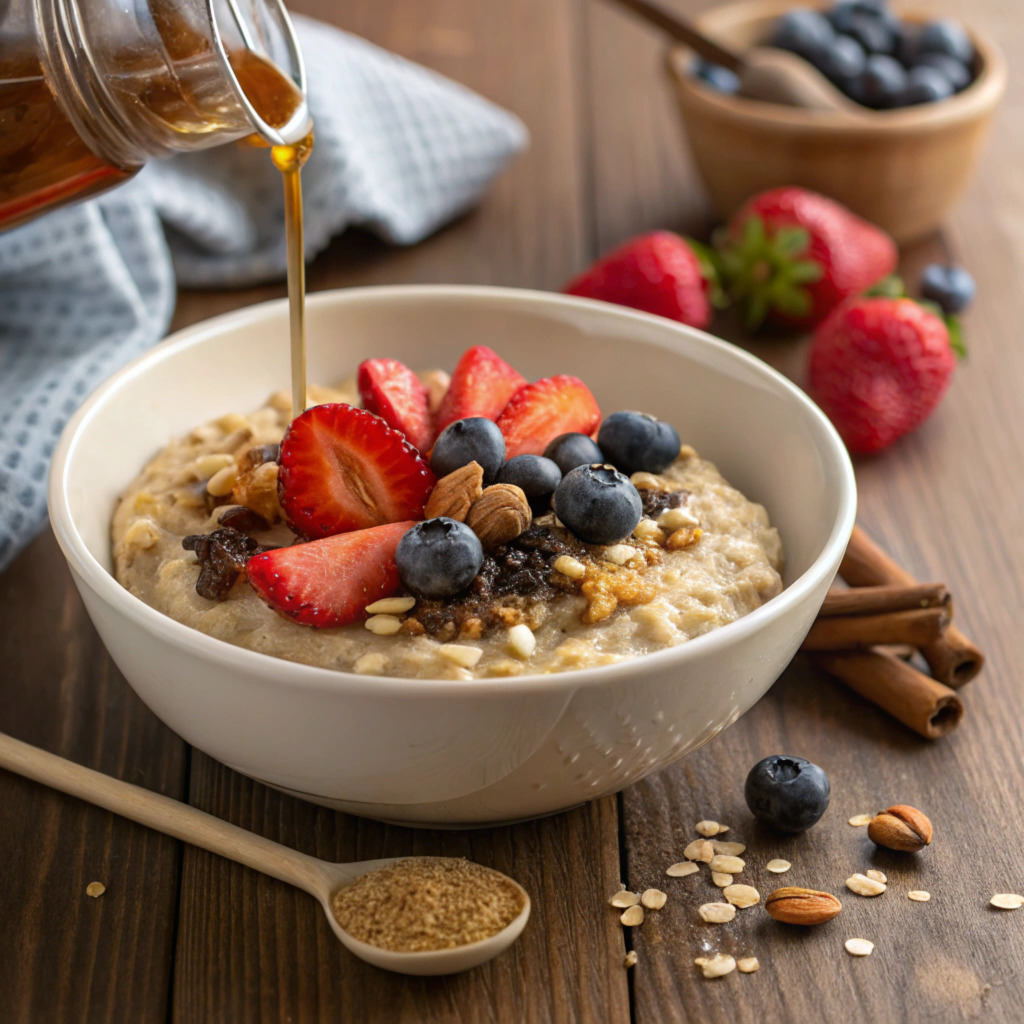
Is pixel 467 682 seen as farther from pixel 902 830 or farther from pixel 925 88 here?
pixel 925 88

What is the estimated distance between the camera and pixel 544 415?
1.88 metres

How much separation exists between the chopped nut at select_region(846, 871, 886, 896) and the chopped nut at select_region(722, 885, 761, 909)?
0.13 metres

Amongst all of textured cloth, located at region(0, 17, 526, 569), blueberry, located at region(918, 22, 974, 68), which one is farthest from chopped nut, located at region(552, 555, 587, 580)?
blueberry, located at region(918, 22, 974, 68)

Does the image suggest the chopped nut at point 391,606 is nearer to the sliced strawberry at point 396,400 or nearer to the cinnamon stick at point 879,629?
the sliced strawberry at point 396,400

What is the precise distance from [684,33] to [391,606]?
2286 mm

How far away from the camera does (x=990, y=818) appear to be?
1.73m

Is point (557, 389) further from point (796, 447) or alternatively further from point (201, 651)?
point (201, 651)

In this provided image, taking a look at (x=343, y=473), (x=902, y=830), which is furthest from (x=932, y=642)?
(x=343, y=473)

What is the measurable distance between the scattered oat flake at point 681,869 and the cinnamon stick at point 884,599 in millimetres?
563

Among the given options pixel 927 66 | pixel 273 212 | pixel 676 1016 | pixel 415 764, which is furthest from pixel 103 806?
pixel 927 66

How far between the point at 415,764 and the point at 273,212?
79.1 inches

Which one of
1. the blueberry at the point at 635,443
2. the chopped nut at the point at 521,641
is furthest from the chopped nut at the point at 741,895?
the blueberry at the point at 635,443

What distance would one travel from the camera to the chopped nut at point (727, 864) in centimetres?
160

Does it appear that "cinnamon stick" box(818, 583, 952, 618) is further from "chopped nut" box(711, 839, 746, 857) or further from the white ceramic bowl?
"chopped nut" box(711, 839, 746, 857)
